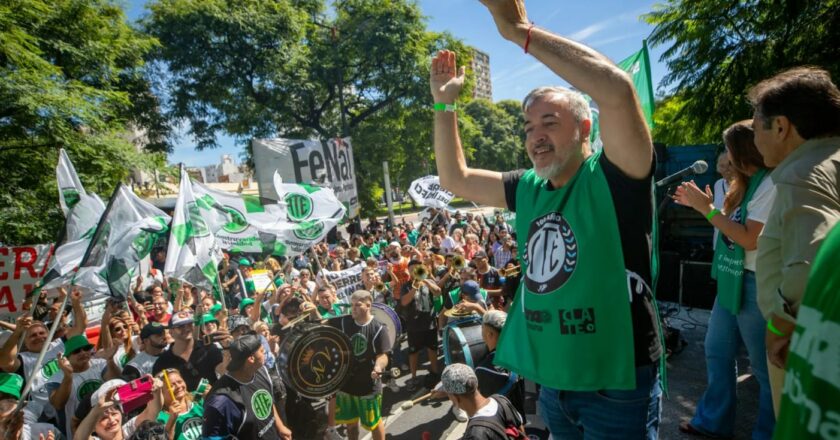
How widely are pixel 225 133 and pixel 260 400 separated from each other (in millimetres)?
19375

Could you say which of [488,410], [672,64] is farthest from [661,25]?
[488,410]

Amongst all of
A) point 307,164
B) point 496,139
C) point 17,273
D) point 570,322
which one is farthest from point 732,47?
point 496,139

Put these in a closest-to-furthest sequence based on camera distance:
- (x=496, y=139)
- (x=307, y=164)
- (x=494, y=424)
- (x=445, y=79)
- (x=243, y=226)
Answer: (x=445, y=79) < (x=494, y=424) < (x=243, y=226) < (x=307, y=164) < (x=496, y=139)

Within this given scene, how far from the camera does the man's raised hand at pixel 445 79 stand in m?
1.96

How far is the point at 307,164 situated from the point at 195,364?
8418mm

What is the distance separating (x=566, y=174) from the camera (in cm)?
158

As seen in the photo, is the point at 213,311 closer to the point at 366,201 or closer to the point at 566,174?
the point at 566,174

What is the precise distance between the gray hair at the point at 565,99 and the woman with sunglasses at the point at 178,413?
143 inches

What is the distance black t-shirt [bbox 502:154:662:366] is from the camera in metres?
1.39

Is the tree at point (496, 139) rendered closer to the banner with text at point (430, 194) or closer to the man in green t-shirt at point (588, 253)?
the banner with text at point (430, 194)

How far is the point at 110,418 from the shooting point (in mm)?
3244

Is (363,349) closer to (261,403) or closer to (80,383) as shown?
(261,403)

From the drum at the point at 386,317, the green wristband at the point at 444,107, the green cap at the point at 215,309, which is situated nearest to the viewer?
the green wristband at the point at 444,107

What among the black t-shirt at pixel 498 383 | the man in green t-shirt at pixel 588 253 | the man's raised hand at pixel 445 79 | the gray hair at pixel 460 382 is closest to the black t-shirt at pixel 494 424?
the gray hair at pixel 460 382
